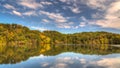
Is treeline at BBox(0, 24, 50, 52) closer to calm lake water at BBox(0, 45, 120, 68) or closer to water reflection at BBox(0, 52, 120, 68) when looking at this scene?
calm lake water at BBox(0, 45, 120, 68)

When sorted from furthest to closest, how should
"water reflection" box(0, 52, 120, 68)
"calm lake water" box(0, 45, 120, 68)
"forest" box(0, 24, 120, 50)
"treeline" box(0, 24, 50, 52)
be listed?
1. "forest" box(0, 24, 120, 50)
2. "treeline" box(0, 24, 50, 52)
3. "calm lake water" box(0, 45, 120, 68)
4. "water reflection" box(0, 52, 120, 68)

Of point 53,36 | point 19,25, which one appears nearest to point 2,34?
point 19,25

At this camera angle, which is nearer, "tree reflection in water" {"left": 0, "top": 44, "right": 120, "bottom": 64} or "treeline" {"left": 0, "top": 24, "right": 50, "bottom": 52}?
"tree reflection in water" {"left": 0, "top": 44, "right": 120, "bottom": 64}

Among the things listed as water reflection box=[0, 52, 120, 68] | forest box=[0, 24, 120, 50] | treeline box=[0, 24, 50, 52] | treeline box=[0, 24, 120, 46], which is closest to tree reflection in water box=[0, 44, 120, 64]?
Answer: water reflection box=[0, 52, 120, 68]

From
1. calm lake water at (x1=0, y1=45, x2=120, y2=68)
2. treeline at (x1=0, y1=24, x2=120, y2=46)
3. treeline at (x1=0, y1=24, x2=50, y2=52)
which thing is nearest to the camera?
calm lake water at (x1=0, y1=45, x2=120, y2=68)

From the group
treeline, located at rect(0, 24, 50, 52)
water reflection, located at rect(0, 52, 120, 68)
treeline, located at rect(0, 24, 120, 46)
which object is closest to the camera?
water reflection, located at rect(0, 52, 120, 68)

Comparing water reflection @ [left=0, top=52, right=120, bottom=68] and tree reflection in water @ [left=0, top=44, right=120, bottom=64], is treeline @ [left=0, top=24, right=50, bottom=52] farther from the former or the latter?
water reflection @ [left=0, top=52, right=120, bottom=68]

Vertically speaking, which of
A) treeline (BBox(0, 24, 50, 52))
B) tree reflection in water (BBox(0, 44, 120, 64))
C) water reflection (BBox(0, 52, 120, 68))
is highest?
treeline (BBox(0, 24, 50, 52))

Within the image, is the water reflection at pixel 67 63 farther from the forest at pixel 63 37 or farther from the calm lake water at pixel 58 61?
the forest at pixel 63 37

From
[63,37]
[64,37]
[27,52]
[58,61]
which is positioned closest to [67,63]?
[58,61]

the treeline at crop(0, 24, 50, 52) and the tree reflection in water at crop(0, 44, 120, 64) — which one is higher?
the treeline at crop(0, 24, 50, 52)

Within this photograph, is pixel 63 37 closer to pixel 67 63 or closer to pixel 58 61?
pixel 58 61

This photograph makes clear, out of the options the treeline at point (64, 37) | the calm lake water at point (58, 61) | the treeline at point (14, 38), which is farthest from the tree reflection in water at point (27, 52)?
the treeline at point (64, 37)

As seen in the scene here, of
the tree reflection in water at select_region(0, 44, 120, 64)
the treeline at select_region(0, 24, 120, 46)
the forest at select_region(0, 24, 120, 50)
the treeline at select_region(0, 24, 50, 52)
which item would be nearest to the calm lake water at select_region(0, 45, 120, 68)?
the tree reflection in water at select_region(0, 44, 120, 64)
